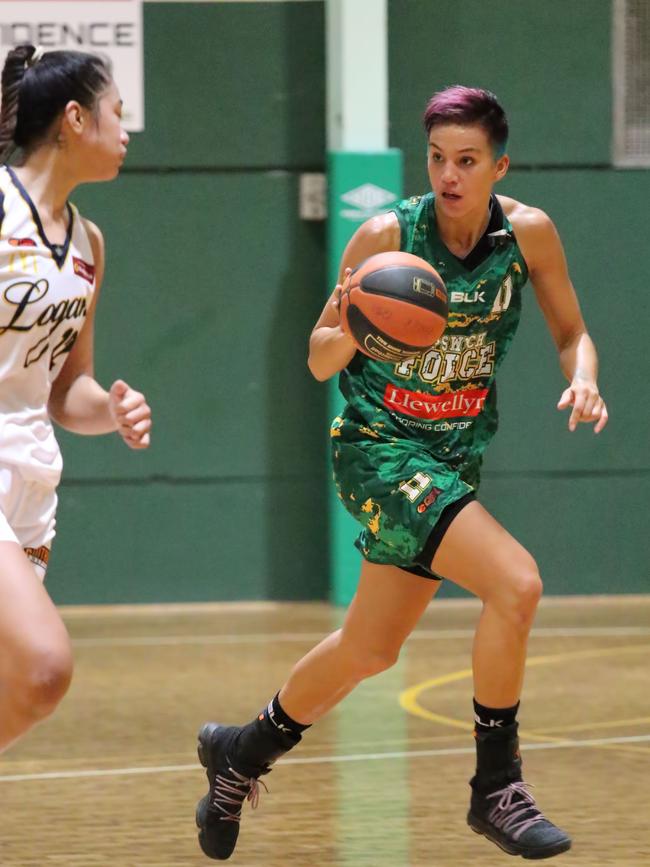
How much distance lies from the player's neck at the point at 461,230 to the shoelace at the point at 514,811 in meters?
1.28

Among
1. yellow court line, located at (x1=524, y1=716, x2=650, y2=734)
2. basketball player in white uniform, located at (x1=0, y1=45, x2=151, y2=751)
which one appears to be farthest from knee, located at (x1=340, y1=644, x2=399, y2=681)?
yellow court line, located at (x1=524, y1=716, x2=650, y2=734)

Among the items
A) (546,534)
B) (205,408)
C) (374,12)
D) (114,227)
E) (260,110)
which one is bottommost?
(546,534)

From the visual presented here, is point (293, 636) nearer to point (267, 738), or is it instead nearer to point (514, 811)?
point (267, 738)

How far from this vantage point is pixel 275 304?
8289mm

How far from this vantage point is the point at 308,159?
828 cm

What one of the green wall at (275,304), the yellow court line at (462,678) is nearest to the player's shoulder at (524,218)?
the yellow court line at (462,678)

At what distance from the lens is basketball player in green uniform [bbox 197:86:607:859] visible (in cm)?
336

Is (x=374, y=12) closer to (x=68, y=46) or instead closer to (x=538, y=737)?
(x=68, y=46)

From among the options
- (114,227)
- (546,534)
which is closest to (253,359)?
(114,227)

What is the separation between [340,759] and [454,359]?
1.69m

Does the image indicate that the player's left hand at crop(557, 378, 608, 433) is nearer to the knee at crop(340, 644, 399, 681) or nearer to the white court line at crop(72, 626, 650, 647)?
the knee at crop(340, 644, 399, 681)

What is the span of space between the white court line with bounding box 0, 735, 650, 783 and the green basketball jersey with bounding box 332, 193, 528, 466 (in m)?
1.46

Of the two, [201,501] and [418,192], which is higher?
[418,192]

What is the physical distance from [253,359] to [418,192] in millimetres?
1302
